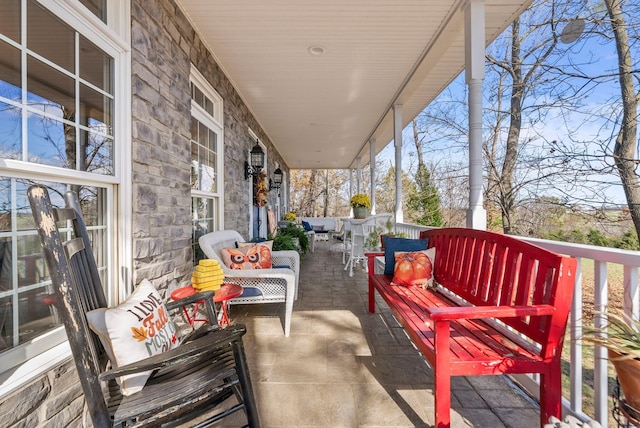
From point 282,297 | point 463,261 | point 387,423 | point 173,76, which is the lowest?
point 387,423

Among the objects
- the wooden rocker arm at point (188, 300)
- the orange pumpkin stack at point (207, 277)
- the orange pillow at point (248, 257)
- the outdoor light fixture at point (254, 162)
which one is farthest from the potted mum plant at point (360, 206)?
the wooden rocker arm at point (188, 300)

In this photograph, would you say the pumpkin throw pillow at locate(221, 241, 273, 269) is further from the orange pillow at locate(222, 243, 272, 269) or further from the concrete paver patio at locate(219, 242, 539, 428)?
the concrete paver patio at locate(219, 242, 539, 428)

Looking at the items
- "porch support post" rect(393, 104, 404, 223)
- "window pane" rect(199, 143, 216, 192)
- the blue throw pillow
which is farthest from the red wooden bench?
"porch support post" rect(393, 104, 404, 223)

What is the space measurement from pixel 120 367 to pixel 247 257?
1868mm

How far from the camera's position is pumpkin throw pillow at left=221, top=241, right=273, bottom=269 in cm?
282

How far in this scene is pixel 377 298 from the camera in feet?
12.0

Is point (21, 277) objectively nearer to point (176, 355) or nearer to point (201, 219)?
point (176, 355)

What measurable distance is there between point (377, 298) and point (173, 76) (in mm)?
3129

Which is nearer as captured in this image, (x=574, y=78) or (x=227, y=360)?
(x=227, y=360)

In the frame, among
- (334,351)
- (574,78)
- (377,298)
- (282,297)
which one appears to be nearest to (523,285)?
(334,351)

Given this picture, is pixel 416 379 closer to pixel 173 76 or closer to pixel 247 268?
pixel 247 268

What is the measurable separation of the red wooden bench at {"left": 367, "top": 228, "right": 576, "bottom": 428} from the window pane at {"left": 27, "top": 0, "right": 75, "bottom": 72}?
2.13m

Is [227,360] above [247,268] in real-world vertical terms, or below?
below

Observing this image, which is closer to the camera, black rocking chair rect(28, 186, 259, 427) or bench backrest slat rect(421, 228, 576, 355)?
black rocking chair rect(28, 186, 259, 427)
